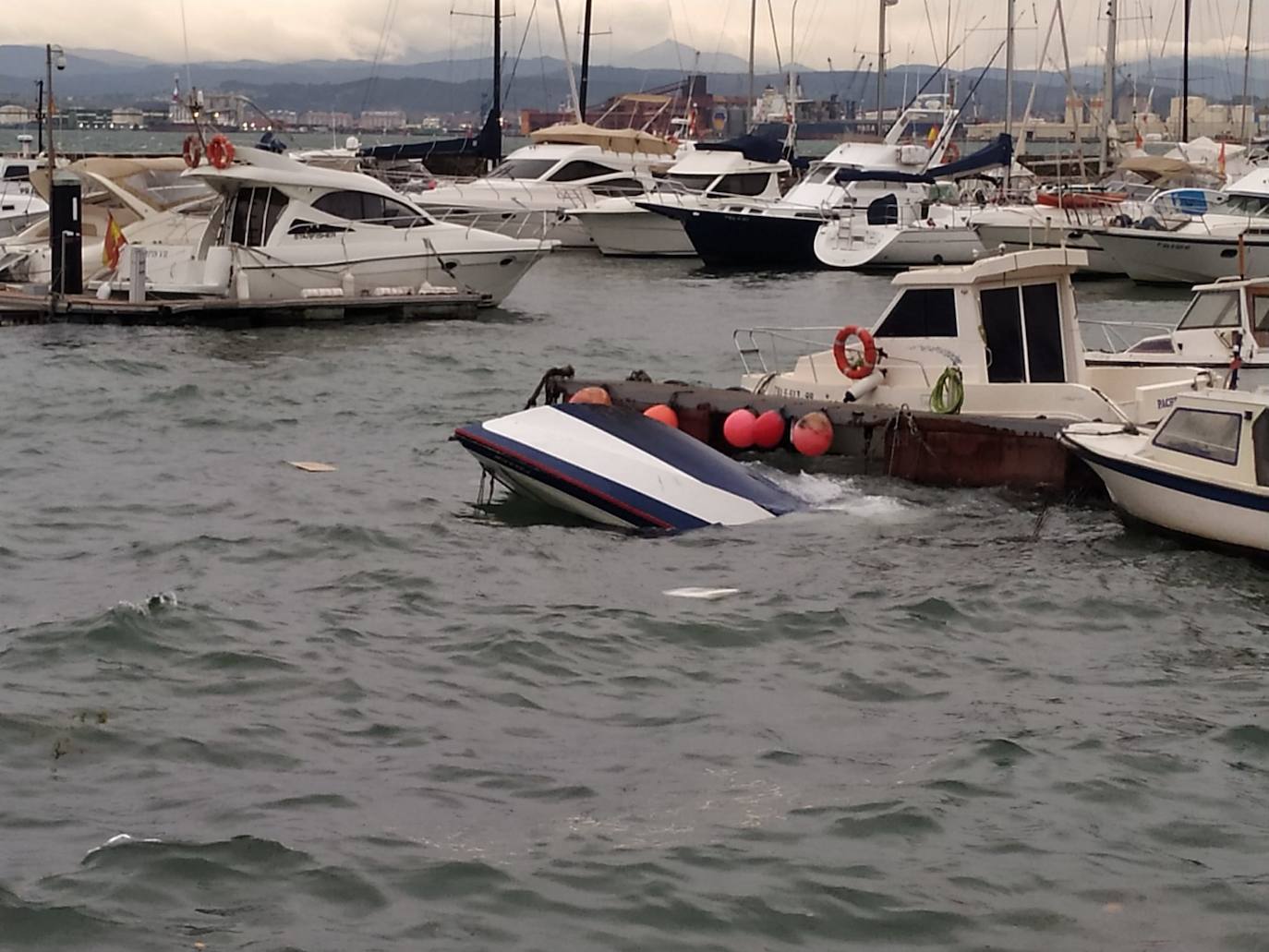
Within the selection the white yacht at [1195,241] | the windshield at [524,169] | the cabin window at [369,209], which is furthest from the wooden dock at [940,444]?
the windshield at [524,169]

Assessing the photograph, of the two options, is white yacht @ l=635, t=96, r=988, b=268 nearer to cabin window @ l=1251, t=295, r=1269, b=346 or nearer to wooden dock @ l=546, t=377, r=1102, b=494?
cabin window @ l=1251, t=295, r=1269, b=346

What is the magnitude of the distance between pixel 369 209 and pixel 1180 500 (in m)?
19.7

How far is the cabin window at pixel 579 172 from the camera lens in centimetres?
5222

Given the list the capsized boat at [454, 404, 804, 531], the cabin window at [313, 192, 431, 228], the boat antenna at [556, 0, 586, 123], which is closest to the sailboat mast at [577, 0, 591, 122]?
the boat antenna at [556, 0, 586, 123]

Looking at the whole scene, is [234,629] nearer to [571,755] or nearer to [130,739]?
[130,739]

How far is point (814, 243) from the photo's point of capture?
4600 cm

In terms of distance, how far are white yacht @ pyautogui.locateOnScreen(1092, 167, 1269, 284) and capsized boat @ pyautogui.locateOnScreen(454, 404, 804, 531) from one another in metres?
25.6

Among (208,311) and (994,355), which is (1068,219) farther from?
(994,355)

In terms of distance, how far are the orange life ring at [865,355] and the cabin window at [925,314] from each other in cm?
35

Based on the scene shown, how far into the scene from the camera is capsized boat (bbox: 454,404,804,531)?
15828mm

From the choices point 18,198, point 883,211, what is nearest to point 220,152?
point 18,198

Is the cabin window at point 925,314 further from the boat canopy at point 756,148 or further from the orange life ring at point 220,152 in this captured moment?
the boat canopy at point 756,148

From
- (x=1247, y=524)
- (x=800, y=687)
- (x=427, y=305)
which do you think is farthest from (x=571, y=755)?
(x=427, y=305)

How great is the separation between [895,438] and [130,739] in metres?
8.93
